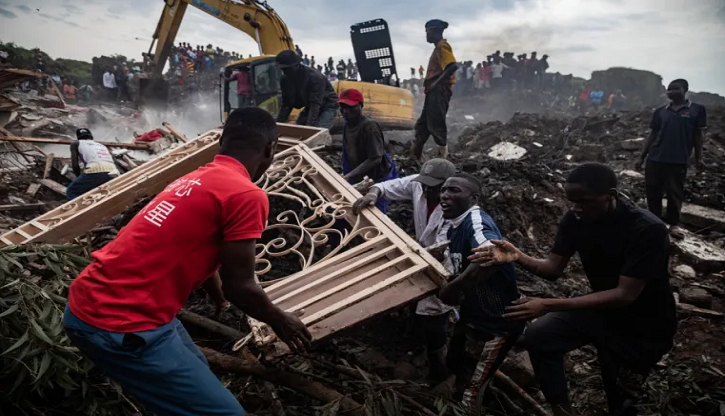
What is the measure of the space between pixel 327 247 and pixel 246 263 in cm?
261

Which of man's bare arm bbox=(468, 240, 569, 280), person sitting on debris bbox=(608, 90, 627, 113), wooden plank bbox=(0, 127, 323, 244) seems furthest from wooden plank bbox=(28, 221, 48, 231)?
person sitting on debris bbox=(608, 90, 627, 113)

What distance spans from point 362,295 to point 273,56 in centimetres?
749

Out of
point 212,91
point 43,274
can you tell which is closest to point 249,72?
point 43,274

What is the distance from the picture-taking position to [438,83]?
604 centimetres

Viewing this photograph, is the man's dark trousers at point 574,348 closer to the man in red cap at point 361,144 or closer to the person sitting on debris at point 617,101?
the man in red cap at point 361,144

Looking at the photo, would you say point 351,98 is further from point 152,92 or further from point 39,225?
point 152,92

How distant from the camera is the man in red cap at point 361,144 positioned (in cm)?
405

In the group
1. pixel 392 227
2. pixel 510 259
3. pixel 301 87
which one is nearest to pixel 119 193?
pixel 392 227

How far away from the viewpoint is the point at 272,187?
3527 millimetres

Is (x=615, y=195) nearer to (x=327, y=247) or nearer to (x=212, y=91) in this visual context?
(x=327, y=247)

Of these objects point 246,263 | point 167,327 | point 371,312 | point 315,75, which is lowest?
point 371,312

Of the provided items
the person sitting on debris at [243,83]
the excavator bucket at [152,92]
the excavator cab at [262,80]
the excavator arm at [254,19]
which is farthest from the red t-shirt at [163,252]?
the excavator bucket at [152,92]

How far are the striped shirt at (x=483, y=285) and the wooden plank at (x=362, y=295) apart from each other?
1.09 feet

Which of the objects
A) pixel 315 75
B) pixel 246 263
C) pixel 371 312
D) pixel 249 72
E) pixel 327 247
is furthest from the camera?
pixel 249 72
